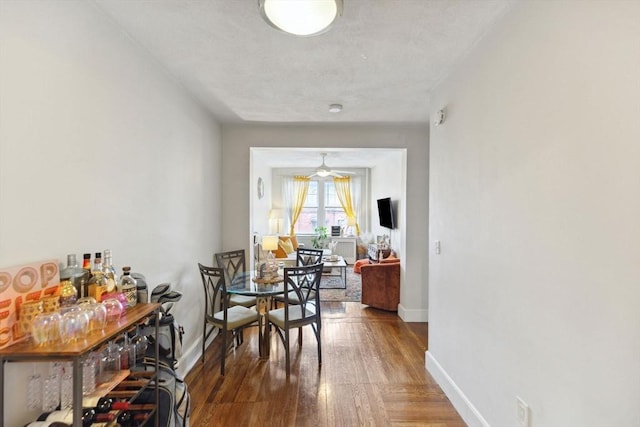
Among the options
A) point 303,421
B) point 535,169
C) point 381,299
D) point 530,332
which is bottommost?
point 303,421

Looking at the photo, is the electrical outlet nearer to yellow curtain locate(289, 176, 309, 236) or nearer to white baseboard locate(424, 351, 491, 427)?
white baseboard locate(424, 351, 491, 427)

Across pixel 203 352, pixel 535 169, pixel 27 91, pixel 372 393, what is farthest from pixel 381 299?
pixel 27 91

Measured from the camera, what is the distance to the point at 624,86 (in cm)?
101

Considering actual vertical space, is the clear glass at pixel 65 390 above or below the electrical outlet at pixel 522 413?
above

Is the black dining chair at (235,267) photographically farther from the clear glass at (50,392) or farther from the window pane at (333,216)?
the window pane at (333,216)

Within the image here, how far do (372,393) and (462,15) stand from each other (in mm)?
2637

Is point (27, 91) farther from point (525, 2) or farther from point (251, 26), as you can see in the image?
point (525, 2)

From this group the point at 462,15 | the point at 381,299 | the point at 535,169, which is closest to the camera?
the point at 535,169

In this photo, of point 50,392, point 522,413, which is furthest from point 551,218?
point 50,392


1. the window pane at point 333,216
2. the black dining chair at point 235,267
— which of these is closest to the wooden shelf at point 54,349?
the black dining chair at point 235,267

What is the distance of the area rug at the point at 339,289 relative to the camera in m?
5.02

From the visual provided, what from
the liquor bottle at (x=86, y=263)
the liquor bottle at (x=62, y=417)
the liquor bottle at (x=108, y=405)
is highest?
the liquor bottle at (x=86, y=263)

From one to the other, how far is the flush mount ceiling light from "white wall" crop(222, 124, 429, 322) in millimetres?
2477

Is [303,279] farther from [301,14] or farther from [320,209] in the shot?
[320,209]
